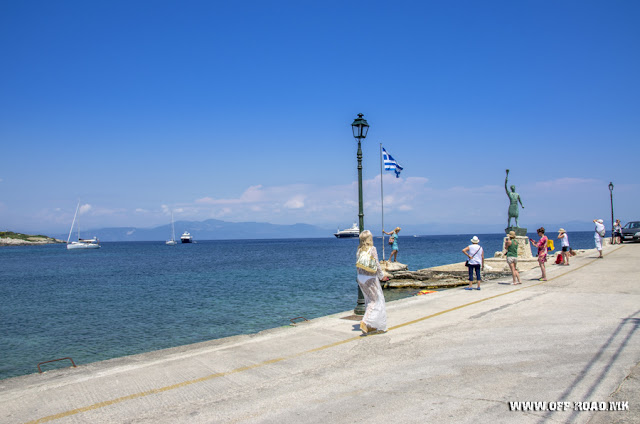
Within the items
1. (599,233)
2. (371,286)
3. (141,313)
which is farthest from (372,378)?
(599,233)

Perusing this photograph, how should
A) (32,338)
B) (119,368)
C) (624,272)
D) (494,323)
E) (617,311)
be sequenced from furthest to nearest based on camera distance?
(624,272) < (32,338) < (617,311) < (494,323) < (119,368)

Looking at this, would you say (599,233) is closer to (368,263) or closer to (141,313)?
(368,263)

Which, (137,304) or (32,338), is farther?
(137,304)

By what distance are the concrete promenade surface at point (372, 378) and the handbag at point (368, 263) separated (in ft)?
4.41

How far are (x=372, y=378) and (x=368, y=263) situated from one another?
9.37ft

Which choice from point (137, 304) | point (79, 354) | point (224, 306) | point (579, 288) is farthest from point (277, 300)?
point (579, 288)

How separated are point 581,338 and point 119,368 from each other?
8063 mm

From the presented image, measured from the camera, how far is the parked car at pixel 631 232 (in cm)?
4203

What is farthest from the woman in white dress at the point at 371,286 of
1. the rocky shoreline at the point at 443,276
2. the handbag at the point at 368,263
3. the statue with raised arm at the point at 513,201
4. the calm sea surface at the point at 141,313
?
the statue with raised arm at the point at 513,201

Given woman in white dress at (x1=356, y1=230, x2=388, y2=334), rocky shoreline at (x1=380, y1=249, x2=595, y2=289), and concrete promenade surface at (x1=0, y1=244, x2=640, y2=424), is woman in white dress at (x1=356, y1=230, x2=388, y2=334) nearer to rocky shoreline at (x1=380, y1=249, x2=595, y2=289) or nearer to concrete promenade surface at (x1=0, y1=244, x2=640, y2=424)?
concrete promenade surface at (x1=0, y1=244, x2=640, y2=424)

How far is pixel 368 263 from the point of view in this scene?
28.7 feet

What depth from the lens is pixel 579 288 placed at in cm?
1468

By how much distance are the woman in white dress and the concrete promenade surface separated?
1.01 ft

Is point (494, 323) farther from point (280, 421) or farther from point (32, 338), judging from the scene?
point (32, 338)
